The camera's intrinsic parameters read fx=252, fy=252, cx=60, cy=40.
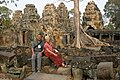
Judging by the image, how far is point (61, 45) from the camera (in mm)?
22484

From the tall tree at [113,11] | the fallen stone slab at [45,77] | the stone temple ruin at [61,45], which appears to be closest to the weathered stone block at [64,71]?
the stone temple ruin at [61,45]

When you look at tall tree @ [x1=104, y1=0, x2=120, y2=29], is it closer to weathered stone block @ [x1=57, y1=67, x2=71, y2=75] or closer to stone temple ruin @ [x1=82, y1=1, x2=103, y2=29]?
Result: stone temple ruin @ [x1=82, y1=1, x2=103, y2=29]

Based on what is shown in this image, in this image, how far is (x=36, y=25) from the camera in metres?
32.3

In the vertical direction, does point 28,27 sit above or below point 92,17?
below

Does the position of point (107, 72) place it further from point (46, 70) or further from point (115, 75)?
point (46, 70)

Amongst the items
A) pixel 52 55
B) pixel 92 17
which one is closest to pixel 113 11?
pixel 92 17

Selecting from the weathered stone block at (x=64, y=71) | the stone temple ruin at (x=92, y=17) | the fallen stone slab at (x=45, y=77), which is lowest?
the fallen stone slab at (x=45, y=77)

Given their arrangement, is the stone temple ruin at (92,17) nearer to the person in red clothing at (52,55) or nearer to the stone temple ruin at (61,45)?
the stone temple ruin at (61,45)

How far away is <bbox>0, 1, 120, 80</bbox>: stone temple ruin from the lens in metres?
5.79

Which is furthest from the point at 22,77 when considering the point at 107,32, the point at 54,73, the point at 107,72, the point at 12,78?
the point at 107,32

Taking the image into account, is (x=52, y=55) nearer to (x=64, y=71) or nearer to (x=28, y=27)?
(x=64, y=71)

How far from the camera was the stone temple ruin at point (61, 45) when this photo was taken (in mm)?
5789

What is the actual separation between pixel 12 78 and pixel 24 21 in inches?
1053

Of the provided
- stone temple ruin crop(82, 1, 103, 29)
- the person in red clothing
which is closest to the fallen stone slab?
the person in red clothing
